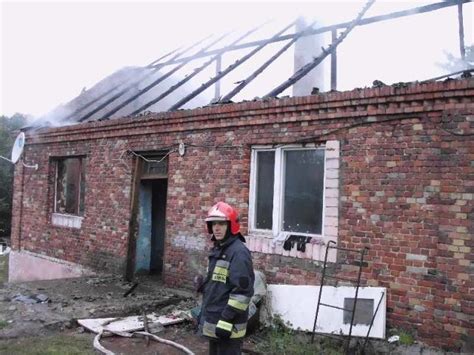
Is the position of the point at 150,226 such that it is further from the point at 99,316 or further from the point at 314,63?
the point at 314,63

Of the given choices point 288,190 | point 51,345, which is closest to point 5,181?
point 51,345

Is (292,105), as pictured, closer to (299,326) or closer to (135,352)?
(299,326)

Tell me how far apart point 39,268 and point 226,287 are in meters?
9.09

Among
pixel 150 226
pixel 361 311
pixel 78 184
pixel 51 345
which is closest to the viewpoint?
pixel 51 345

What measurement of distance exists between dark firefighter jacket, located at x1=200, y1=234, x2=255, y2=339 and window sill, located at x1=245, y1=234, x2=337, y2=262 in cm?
254

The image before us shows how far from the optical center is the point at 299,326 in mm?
6191

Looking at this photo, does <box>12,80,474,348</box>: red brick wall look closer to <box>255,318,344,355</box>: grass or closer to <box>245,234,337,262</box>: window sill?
<box>245,234,337,262</box>: window sill

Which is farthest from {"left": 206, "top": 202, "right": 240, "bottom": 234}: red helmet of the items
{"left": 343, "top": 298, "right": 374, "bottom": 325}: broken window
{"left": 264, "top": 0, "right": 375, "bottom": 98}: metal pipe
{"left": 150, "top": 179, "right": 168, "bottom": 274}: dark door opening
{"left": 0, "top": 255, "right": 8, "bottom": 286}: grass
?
{"left": 0, "top": 255, "right": 8, "bottom": 286}: grass

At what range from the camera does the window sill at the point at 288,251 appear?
6.34m

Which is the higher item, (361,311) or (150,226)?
(150,226)

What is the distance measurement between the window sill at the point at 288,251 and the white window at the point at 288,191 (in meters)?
0.12

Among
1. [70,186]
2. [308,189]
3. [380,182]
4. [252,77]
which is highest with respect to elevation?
[252,77]

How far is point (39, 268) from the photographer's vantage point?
1155cm

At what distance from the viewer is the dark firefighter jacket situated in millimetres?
3820
